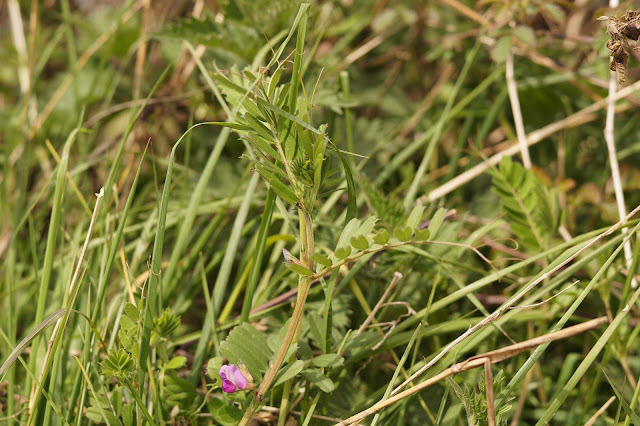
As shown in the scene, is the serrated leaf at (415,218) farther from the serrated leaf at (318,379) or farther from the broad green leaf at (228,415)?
the broad green leaf at (228,415)

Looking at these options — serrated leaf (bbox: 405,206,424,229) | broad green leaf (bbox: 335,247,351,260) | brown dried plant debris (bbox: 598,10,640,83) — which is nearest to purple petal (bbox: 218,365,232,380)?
broad green leaf (bbox: 335,247,351,260)

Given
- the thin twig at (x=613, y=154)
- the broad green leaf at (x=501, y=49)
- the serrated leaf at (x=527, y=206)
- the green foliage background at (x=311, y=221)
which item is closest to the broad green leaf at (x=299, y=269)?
the green foliage background at (x=311, y=221)

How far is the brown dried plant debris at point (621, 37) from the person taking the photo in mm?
844

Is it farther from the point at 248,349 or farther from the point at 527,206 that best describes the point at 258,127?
the point at 527,206

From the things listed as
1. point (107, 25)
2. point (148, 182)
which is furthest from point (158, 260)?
point (107, 25)

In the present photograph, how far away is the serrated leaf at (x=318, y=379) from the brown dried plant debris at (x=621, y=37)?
616 millimetres

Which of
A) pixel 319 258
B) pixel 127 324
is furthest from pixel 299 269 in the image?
pixel 127 324

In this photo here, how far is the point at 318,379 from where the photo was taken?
81 cm

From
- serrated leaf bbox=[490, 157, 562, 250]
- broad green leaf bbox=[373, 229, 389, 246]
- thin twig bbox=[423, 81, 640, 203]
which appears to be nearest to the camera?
broad green leaf bbox=[373, 229, 389, 246]

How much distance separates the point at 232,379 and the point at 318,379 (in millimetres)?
125

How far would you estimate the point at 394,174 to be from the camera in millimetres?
1459

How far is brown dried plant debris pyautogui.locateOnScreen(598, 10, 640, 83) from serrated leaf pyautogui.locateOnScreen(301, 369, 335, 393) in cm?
62

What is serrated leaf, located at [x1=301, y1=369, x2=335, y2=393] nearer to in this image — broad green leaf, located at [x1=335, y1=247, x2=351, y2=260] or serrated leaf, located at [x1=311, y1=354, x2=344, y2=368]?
serrated leaf, located at [x1=311, y1=354, x2=344, y2=368]

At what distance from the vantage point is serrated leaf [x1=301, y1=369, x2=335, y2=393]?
80 cm
